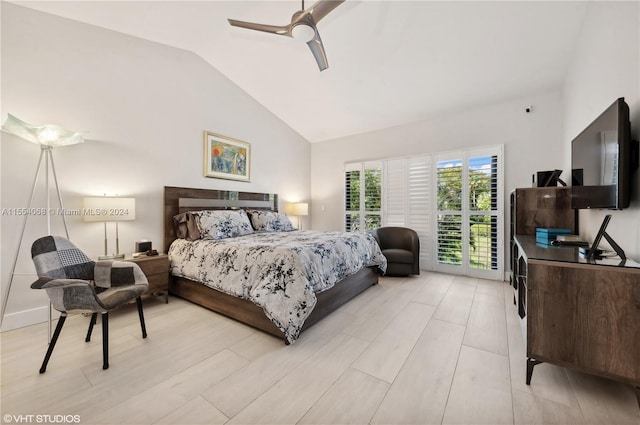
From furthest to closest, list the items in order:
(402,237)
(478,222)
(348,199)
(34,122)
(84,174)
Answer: (348,199) < (402,237) < (478,222) < (84,174) < (34,122)

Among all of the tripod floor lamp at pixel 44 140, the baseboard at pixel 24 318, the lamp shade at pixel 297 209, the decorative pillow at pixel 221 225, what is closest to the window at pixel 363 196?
the lamp shade at pixel 297 209

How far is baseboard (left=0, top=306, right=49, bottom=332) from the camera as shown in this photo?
230 centimetres

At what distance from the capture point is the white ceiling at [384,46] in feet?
8.23

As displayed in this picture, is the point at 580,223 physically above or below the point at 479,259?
above

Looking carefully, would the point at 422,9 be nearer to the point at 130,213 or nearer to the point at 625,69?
the point at 625,69

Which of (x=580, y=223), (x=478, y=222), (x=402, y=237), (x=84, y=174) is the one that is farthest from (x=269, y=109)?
(x=580, y=223)

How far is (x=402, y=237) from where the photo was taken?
Answer: 13.9ft

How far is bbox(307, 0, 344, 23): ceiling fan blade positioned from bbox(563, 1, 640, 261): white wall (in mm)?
1956

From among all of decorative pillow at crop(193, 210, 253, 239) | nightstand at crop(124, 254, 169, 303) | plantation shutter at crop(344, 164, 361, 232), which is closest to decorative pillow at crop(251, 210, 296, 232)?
decorative pillow at crop(193, 210, 253, 239)

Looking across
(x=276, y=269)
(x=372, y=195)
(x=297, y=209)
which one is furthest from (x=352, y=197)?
(x=276, y=269)

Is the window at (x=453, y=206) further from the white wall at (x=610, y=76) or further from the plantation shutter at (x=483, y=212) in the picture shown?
the white wall at (x=610, y=76)

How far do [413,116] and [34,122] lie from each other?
4.88 m

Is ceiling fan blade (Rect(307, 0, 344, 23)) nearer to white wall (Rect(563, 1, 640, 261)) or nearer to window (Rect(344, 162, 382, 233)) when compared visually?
white wall (Rect(563, 1, 640, 261))

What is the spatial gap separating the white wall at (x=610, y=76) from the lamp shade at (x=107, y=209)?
167 inches
